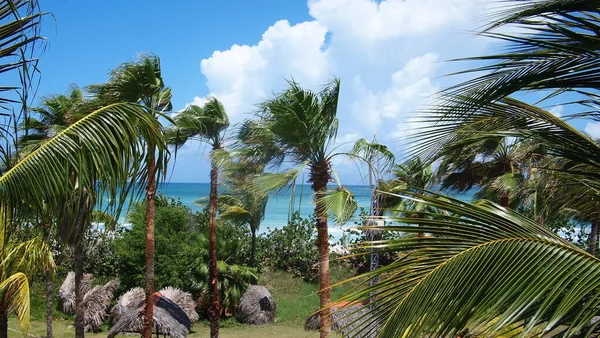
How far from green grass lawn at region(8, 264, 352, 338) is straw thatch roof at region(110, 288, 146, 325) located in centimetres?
71

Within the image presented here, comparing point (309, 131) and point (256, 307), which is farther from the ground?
point (309, 131)

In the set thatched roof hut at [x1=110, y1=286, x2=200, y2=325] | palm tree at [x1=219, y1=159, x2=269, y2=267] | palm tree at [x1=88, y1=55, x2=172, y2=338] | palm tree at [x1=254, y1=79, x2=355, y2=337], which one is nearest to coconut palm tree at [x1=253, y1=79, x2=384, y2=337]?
palm tree at [x1=254, y1=79, x2=355, y2=337]

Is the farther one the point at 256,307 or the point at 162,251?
the point at 162,251

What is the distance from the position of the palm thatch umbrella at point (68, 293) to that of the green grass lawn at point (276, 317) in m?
0.27

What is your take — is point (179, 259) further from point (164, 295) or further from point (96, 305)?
point (96, 305)

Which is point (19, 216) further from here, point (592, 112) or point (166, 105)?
point (166, 105)

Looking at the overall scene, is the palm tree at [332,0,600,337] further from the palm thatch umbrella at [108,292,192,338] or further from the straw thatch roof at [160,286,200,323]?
the straw thatch roof at [160,286,200,323]

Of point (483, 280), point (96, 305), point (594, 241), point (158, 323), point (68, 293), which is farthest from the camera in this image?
point (68, 293)

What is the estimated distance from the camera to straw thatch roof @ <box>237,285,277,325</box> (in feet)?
62.4

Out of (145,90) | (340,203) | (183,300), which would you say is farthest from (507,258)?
(183,300)

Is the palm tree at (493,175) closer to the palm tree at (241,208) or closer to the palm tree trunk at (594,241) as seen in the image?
the palm tree trunk at (594,241)

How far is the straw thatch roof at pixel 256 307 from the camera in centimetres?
1902

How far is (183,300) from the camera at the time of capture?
18.3 m

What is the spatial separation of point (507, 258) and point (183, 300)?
1707cm
